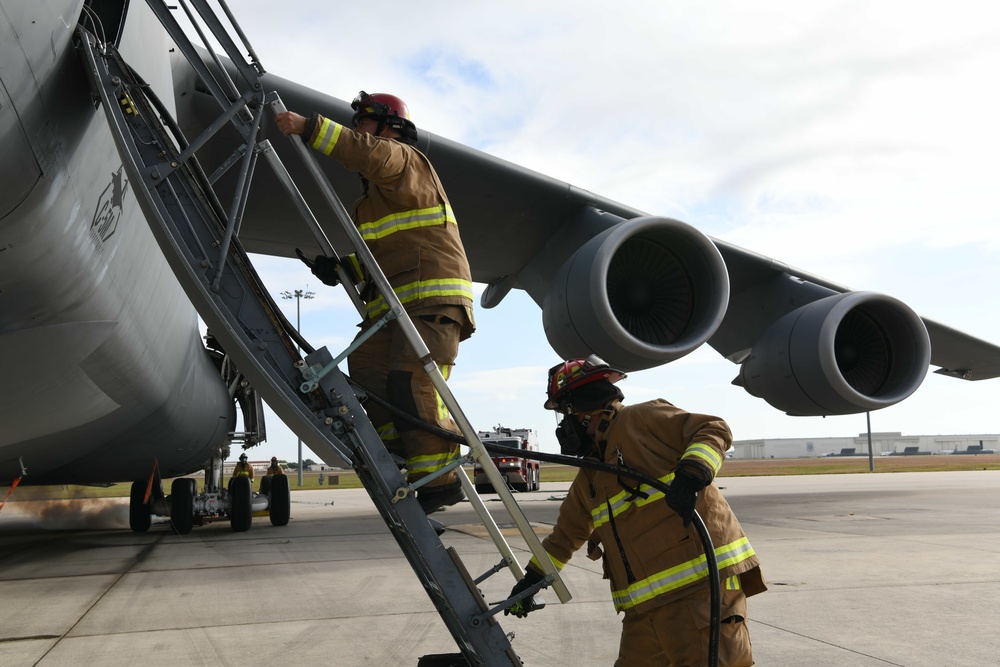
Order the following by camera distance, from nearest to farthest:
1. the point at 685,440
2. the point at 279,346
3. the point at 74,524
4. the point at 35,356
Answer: the point at 685,440
the point at 279,346
the point at 35,356
the point at 74,524

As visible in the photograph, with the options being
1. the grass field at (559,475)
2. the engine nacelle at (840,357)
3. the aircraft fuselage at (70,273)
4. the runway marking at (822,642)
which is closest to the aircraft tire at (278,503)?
the grass field at (559,475)

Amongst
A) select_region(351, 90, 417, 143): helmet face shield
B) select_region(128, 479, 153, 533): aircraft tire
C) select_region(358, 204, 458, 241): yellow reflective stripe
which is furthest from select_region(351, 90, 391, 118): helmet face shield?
select_region(128, 479, 153, 533): aircraft tire

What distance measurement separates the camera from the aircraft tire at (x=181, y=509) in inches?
481

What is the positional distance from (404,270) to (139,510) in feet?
36.2

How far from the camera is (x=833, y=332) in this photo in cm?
901

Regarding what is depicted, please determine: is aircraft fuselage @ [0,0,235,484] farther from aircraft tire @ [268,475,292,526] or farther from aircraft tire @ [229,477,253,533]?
aircraft tire @ [268,475,292,526]

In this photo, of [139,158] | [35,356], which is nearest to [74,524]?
[35,356]

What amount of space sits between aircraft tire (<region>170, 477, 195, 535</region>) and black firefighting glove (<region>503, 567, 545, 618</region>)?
10.2 m

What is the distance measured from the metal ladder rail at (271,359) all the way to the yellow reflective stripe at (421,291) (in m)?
0.38

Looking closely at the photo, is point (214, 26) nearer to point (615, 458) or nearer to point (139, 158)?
point (139, 158)

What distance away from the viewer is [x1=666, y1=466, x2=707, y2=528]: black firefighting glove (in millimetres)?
2744

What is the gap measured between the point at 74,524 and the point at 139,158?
14.6m

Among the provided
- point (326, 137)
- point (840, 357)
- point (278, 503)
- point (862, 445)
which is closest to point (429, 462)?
point (326, 137)

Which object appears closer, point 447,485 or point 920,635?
point 447,485
